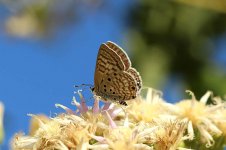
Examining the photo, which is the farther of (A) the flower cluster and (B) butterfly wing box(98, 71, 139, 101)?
(B) butterfly wing box(98, 71, 139, 101)

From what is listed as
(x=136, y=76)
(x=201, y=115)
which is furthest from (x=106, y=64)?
(x=201, y=115)

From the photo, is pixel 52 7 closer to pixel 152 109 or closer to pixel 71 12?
pixel 71 12

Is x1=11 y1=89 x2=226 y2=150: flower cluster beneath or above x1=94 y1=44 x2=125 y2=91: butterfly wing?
beneath

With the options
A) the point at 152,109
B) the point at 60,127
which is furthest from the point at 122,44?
the point at 60,127

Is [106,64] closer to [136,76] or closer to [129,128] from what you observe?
[136,76]

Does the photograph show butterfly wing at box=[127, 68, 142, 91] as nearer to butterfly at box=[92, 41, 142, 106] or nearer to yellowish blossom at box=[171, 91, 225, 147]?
butterfly at box=[92, 41, 142, 106]

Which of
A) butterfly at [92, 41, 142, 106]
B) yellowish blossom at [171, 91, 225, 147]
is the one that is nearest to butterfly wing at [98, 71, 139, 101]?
butterfly at [92, 41, 142, 106]

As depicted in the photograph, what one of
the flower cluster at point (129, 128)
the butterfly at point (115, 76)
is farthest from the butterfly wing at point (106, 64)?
the flower cluster at point (129, 128)

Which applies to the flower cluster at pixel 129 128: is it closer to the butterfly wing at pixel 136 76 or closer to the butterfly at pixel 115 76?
the butterfly at pixel 115 76
